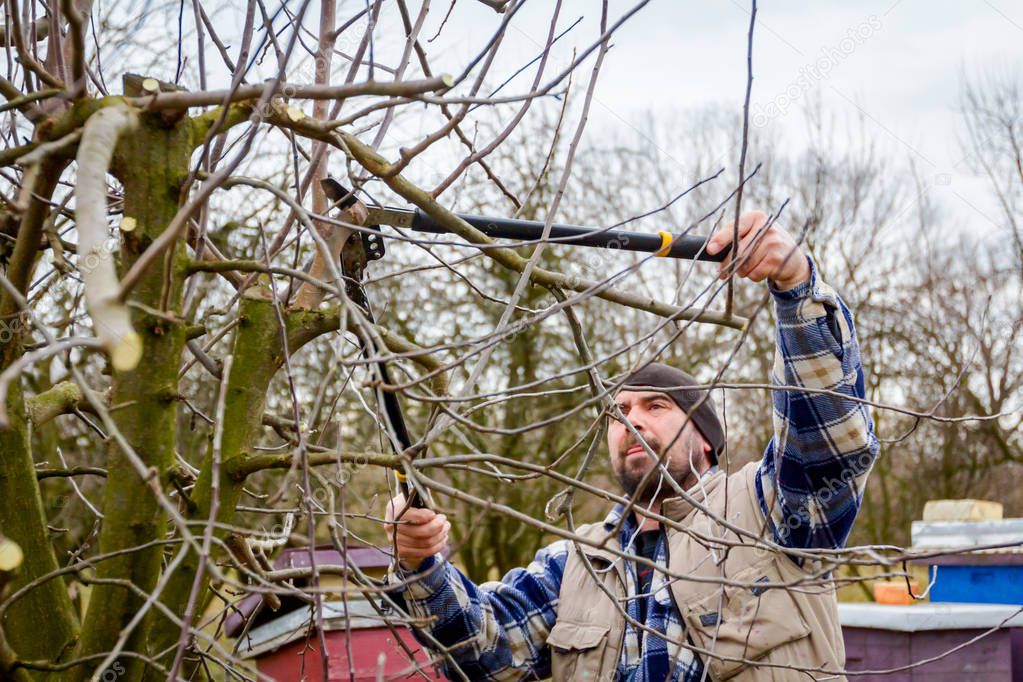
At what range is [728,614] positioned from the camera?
2.80m

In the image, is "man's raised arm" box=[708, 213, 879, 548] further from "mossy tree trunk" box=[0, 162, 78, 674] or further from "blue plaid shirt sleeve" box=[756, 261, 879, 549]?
"mossy tree trunk" box=[0, 162, 78, 674]

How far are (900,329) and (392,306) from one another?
7307 millimetres

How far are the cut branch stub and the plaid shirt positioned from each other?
3.98 feet

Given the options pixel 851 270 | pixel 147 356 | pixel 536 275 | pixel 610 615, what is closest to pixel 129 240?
pixel 147 356

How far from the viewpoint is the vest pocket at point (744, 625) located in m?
2.68

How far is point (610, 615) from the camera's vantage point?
295 cm

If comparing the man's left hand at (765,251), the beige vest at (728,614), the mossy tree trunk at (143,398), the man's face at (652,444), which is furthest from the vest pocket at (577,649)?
the mossy tree trunk at (143,398)

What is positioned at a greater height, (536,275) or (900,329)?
(900,329)

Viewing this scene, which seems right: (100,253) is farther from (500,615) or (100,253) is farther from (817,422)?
(500,615)

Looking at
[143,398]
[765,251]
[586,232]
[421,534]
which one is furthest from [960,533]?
[143,398]

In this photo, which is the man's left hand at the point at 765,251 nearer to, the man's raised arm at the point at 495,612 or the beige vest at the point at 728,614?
the beige vest at the point at 728,614

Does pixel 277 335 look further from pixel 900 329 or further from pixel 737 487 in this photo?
pixel 900 329

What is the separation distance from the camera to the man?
2.44 meters

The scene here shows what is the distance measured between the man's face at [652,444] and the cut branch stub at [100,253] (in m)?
2.19
